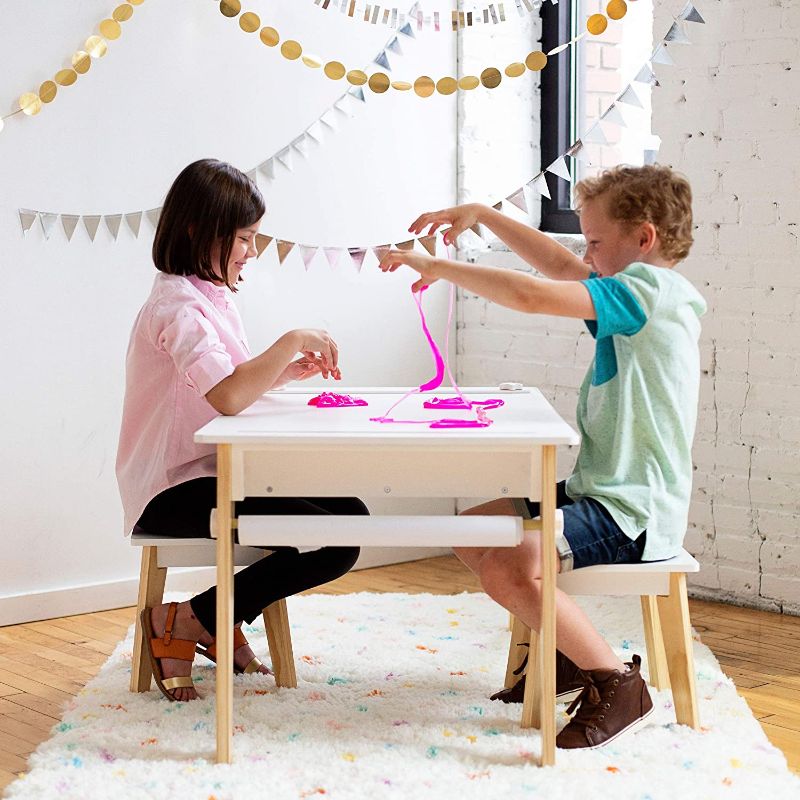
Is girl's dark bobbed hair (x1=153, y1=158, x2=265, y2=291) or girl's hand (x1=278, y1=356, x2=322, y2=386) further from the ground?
girl's dark bobbed hair (x1=153, y1=158, x2=265, y2=291)

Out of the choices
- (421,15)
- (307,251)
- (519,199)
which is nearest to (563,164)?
(519,199)

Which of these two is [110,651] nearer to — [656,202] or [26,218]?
[26,218]

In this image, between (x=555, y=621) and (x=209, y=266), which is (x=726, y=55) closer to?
(x=209, y=266)

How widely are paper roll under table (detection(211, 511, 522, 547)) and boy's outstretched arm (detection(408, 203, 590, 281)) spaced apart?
72cm

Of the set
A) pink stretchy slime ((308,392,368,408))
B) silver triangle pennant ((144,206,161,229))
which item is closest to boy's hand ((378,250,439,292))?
pink stretchy slime ((308,392,368,408))

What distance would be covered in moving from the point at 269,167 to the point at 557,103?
108cm

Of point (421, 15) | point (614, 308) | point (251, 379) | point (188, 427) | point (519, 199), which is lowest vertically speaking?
point (188, 427)

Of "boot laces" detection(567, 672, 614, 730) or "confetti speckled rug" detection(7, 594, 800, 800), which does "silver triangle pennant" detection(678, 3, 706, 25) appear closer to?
"confetti speckled rug" detection(7, 594, 800, 800)

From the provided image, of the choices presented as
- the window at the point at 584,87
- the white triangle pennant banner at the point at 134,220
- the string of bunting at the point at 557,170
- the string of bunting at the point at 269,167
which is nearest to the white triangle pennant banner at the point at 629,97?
the string of bunting at the point at 557,170

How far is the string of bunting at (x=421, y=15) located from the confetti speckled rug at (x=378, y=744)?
1.58 m

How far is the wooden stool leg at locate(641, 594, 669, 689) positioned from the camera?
92.1 inches

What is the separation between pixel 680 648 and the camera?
212 centimetres

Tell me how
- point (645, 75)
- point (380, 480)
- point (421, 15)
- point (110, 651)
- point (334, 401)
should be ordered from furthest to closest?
point (421, 15) → point (645, 75) → point (110, 651) → point (334, 401) → point (380, 480)

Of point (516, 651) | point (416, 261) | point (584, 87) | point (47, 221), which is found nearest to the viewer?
point (416, 261)
